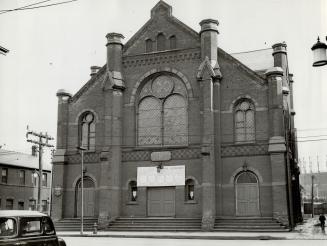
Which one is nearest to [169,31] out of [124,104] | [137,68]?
[137,68]

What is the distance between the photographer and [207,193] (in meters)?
29.4

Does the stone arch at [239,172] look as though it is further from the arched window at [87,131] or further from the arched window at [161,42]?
the arched window at [87,131]

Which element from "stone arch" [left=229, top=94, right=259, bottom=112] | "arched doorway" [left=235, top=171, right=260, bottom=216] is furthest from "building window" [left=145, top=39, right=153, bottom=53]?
"arched doorway" [left=235, top=171, right=260, bottom=216]

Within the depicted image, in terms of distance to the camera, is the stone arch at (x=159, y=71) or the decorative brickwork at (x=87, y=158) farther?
the decorative brickwork at (x=87, y=158)

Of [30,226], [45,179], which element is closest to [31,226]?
[30,226]

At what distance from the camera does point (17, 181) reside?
51312 millimetres

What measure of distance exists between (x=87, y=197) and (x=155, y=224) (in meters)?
6.24

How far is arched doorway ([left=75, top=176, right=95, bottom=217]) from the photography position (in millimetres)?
33562

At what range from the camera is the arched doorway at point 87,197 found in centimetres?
3356

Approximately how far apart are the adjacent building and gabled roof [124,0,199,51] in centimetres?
2092

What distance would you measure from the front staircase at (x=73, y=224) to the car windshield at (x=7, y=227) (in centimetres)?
2270

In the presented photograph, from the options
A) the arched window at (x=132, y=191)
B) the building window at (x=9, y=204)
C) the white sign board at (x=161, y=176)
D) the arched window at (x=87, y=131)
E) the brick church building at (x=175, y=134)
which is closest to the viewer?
the brick church building at (x=175, y=134)

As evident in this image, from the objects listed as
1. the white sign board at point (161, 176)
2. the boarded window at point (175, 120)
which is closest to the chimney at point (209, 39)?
the boarded window at point (175, 120)

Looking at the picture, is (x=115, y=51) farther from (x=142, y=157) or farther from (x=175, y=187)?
(x=175, y=187)
